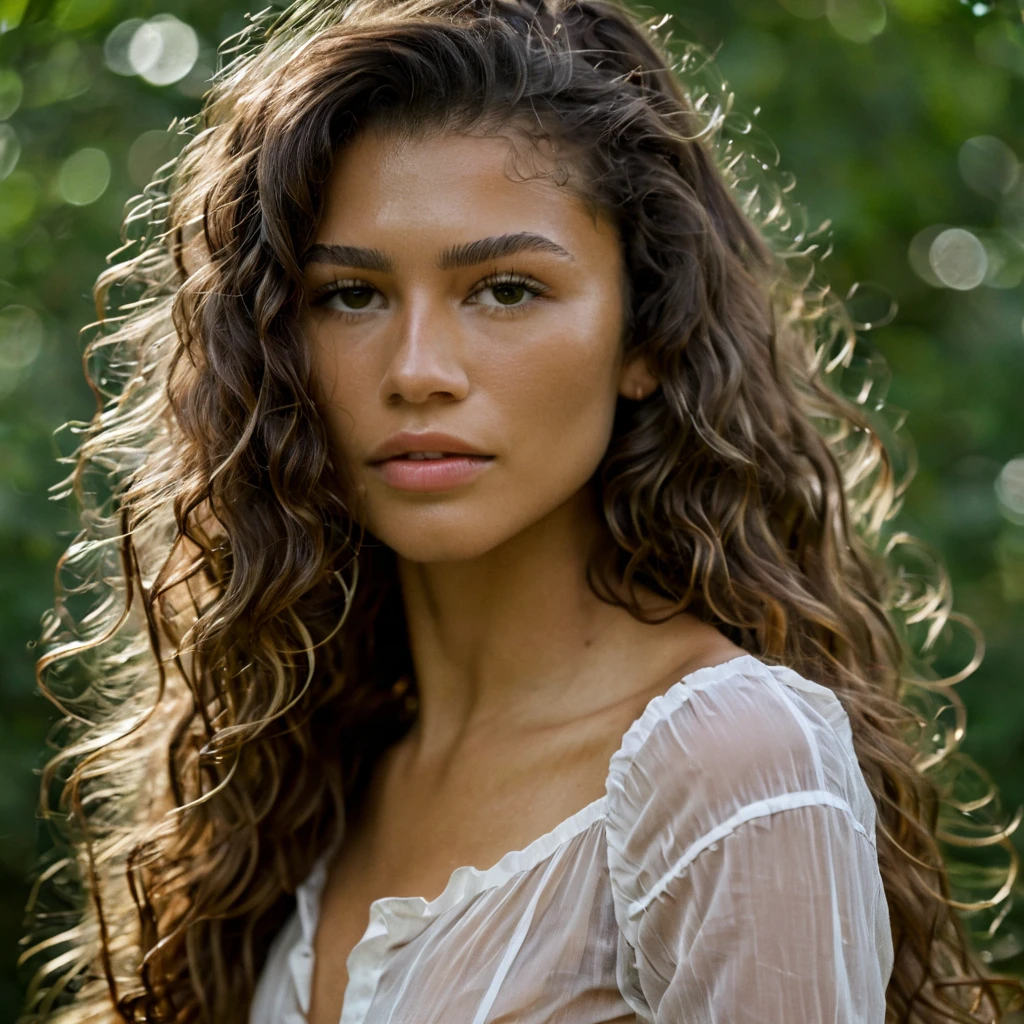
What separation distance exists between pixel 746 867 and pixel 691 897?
2.9 inches

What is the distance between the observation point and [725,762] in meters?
1.45

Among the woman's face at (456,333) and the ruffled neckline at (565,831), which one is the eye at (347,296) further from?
the ruffled neckline at (565,831)

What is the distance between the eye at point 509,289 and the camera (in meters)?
1.71

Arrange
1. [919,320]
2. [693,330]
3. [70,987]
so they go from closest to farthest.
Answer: [693,330] < [919,320] < [70,987]

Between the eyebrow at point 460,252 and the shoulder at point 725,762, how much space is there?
60 cm

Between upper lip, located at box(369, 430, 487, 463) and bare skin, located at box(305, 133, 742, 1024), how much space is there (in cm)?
1

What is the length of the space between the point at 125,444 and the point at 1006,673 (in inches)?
70.1

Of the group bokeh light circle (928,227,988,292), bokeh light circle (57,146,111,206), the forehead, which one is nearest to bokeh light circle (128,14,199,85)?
bokeh light circle (57,146,111,206)

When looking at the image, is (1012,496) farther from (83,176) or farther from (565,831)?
(83,176)

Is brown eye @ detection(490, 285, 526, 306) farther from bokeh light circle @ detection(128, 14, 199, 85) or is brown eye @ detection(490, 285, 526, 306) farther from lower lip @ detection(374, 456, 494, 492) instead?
bokeh light circle @ detection(128, 14, 199, 85)

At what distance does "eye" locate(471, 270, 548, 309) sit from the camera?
1712mm

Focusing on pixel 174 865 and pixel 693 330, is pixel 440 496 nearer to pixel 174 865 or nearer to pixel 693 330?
pixel 693 330

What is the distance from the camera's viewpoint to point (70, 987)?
3.33 metres

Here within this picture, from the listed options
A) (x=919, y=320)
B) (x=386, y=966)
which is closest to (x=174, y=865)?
(x=386, y=966)
